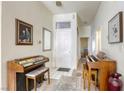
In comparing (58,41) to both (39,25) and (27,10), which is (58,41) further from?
(27,10)

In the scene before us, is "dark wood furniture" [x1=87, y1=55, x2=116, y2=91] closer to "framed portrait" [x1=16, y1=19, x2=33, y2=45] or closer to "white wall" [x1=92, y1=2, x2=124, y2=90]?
"white wall" [x1=92, y1=2, x2=124, y2=90]

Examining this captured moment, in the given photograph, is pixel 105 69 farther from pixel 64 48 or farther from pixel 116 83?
pixel 64 48

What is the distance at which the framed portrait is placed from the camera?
266cm

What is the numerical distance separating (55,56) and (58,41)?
0.74 meters

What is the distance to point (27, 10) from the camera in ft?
10.1

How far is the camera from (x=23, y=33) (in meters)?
2.89

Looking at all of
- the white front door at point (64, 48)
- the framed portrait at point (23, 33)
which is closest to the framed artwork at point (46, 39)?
the white front door at point (64, 48)

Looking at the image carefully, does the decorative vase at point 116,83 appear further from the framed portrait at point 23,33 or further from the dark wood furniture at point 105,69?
the framed portrait at point 23,33

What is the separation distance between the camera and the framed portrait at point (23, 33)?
2661 mm

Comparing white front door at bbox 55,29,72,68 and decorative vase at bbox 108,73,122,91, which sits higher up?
white front door at bbox 55,29,72,68

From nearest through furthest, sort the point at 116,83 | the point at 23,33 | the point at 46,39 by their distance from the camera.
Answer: the point at 116,83, the point at 23,33, the point at 46,39

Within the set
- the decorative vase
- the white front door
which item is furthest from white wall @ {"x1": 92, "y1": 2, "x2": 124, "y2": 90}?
the white front door

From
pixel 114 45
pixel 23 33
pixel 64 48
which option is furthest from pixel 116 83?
pixel 64 48

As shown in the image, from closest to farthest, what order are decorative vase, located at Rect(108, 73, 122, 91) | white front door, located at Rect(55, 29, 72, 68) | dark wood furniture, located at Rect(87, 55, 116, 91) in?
decorative vase, located at Rect(108, 73, 122, 91) < dark wood furniture, located at Rect(87, 55, 116, 91) < white front door, located at Rect(55, 29, 72, 68)
